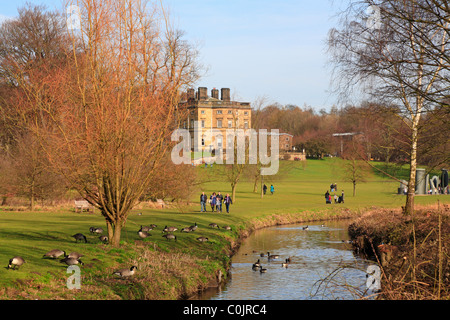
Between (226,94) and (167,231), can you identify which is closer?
(167,231)

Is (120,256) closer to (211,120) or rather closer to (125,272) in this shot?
(125,272)

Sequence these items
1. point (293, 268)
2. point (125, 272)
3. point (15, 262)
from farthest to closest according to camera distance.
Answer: point (293, 268)
point (125, 272)
point (15, 262)

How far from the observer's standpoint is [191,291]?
19.7m

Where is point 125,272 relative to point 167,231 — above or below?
below

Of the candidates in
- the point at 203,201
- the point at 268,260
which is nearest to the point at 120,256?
the point at 268,260

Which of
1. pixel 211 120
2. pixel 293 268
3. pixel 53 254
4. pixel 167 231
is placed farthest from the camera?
pixel 211 120

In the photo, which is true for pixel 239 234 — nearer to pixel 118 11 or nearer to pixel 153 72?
pixel 153 72

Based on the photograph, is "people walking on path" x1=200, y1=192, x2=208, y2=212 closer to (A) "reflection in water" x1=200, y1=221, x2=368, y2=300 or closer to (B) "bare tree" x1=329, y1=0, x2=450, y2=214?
(A) "reflection in water" x1=200, y1=221, x2=368, y2=300

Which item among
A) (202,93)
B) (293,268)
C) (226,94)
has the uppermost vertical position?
(202,93)

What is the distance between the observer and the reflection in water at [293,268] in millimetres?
19312

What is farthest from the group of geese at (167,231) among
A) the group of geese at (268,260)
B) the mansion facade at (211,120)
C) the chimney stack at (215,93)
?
the chimney stack at (215,93)

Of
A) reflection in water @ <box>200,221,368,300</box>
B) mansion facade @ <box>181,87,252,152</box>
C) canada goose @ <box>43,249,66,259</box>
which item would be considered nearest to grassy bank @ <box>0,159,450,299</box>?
canada goose @ <box>43,249,66,259</box>

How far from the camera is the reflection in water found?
19.3 m

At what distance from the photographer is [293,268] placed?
80.5ft
